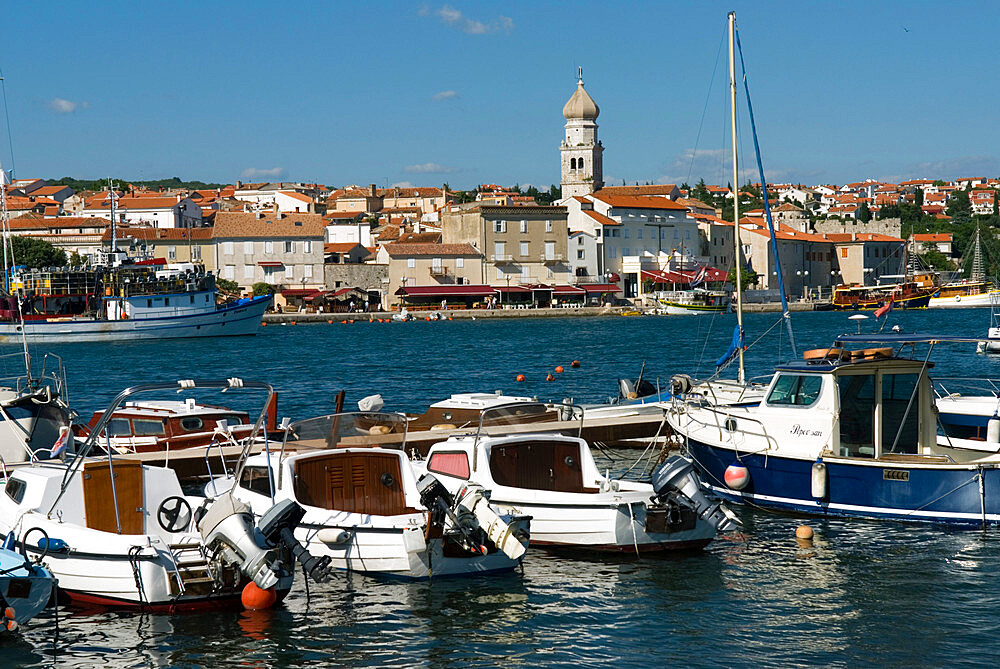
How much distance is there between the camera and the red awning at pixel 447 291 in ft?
318

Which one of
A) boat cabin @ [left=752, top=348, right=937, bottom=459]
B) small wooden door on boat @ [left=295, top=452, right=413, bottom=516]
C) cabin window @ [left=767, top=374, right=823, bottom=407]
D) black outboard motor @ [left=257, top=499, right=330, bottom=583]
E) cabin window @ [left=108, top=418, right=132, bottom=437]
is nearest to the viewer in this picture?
black outboard motor @ [left=257, top=499, right=330, bottom=583]

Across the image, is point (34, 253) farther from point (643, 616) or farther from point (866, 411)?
point (643, 616)

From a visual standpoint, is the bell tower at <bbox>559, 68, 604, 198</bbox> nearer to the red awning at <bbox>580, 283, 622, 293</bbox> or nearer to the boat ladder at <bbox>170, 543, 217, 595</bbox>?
the red awning at <bbox>580, 283, 622, 293</bbox>

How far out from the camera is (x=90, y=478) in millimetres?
13367

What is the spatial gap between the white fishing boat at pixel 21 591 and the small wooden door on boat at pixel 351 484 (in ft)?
11.0

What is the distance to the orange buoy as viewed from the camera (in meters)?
12.5

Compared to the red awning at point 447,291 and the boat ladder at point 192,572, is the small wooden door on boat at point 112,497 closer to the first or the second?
the boat ladder at point 192,572

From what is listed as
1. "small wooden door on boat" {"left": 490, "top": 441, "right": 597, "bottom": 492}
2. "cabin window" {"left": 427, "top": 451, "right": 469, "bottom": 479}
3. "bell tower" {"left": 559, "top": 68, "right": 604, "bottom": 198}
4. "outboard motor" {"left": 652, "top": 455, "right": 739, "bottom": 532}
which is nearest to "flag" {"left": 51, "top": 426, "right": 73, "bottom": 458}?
"cabin window" {"left": 427, "top": 451, "right": 469, "bottom": 479}

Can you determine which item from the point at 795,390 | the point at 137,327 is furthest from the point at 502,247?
the point at 795,390

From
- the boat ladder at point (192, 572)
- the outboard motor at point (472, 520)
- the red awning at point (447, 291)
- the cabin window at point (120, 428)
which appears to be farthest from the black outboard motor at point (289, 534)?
the red awning at point (447, 291)

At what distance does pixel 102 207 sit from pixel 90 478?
121m

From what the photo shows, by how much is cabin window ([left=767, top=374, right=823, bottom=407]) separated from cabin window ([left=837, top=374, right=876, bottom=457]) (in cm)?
40

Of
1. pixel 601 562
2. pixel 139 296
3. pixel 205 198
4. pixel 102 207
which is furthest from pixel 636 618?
pixel 205 198

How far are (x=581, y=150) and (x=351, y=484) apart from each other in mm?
111292
